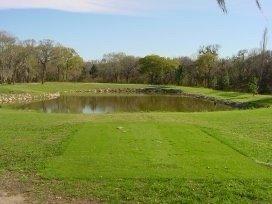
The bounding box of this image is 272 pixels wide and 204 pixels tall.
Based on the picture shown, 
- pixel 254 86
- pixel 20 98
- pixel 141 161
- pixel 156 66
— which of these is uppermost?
pixel 156 66

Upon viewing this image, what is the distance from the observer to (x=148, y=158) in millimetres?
16875

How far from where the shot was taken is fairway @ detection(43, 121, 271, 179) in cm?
1495

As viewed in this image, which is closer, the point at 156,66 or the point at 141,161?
the point at 141,161

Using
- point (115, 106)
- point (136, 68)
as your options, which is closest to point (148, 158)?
point (115, 106)

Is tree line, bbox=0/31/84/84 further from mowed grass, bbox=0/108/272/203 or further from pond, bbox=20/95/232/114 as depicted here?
mowed grass, bbox=0/108/272/203

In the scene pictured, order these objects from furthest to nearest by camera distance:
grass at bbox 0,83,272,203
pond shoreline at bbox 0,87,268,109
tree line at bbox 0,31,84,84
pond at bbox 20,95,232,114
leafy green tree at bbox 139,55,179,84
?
leafy green tree at bbox 139,55,179,84 → tree line at bbox 0,31,84,84 → pond shoreline at bbox 0,87,268,109 → pond at bbox 20,95,232,114 → grass at bbox 0,83,272,203

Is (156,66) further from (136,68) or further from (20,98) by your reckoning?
(20,98)

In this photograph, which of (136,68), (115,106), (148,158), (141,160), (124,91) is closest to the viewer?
(141,160)

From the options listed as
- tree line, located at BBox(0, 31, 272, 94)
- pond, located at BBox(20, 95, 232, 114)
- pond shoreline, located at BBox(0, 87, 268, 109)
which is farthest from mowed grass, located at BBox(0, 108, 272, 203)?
tree line, located at BBox(0, 31, 272, 94)

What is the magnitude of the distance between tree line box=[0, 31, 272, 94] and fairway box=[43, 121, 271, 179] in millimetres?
56398

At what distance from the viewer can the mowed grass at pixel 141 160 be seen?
13305 mm

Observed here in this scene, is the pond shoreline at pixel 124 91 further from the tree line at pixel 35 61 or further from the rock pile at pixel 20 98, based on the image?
the tree line at pixel 35 61

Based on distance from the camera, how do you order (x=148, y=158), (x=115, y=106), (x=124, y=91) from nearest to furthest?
(x=148, y=158), (x=115, y=106), (x=124, y=91)

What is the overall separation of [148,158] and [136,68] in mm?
110207
